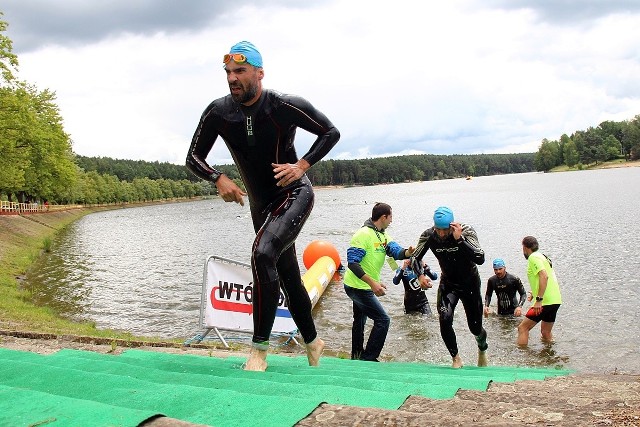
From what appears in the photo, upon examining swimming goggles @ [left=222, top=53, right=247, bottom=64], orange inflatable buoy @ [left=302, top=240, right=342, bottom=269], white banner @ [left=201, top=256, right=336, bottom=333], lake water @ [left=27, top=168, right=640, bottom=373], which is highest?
A: swimming goggles @ [left=222, top=53, right=247, bottom=64]

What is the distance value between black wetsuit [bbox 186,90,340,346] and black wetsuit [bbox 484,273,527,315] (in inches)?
443

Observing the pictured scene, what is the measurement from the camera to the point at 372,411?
2.66m

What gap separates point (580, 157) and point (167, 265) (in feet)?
585

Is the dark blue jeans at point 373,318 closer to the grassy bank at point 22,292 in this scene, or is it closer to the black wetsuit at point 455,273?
the black wetsuit at point 455,273

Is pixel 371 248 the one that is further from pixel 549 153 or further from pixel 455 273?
pixel 549 153

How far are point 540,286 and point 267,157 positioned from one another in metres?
8.31

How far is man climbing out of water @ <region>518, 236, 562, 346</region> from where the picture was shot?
36.7ft

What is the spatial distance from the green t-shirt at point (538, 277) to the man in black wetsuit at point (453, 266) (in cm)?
298

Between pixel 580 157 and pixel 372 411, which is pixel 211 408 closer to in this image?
pixel 372 411

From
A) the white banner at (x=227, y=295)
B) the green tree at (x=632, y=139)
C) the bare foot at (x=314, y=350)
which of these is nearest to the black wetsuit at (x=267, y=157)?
the bare foot at (x=314, y=350)

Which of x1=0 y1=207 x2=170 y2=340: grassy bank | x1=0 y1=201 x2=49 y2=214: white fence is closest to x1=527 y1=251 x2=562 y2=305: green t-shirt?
x1=0 y1=207 x2=170 y2=340: grassy bank

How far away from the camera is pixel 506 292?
15.2 m

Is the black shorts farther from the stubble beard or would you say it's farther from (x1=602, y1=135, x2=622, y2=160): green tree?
(x1=602, y1=135, x2=622, y2=160): green tree

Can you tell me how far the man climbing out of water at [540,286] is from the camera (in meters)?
11.2
